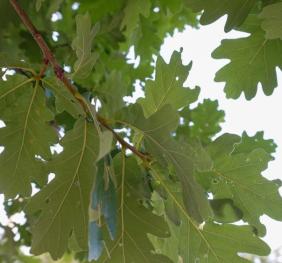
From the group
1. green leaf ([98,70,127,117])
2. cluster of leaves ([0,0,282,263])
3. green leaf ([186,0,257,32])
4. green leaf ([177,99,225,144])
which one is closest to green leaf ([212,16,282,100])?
cluster of leaves ([0,0,282,263])

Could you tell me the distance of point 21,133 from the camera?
1.18 m

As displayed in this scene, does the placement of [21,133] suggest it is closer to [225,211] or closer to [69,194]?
[69,194]

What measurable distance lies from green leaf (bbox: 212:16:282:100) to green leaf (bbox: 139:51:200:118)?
240 mm

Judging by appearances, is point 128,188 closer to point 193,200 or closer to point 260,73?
point 193,200

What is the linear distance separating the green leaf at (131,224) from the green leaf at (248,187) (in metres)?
0.18

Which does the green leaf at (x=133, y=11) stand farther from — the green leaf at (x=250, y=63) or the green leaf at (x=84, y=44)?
the green leaf at (x=84, y=44)

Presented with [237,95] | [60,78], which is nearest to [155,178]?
[60,78]

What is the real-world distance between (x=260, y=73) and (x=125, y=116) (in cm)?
48

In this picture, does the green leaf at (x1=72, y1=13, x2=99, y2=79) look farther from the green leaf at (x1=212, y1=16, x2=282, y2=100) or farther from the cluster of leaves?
the green leaf at (x1=212, y1=16, x2=282, y2=100)

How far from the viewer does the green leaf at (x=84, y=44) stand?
3.34ft

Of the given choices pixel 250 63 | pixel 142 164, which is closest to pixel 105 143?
pixel 142 164

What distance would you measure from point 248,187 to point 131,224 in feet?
0.95

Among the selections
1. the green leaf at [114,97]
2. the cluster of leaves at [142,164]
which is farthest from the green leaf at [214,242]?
the green leaf at [114,97]

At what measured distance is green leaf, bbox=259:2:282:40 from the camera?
42.9 inches
